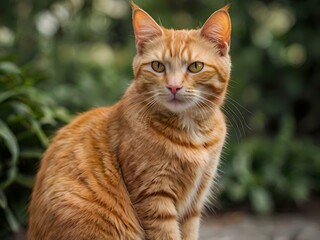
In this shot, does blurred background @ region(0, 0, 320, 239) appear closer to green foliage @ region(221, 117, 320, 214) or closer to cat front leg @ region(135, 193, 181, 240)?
green foliage @ region(221, 117, 320, 214)

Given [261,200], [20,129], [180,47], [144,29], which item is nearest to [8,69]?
[20,129]

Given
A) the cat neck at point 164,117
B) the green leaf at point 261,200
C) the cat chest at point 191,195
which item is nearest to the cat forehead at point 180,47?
the cat neck at point 164,117

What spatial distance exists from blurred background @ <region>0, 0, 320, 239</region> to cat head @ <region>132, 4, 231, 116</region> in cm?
146

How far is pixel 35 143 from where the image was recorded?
4492 millimetres

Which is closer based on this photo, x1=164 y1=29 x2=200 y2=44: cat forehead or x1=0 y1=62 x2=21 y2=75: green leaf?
x1=164 y1=29 x2=200 y2=44: cat forehead

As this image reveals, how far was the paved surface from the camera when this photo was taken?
446 cm

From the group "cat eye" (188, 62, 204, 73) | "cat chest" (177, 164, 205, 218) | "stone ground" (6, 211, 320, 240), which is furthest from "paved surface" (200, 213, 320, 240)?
"cat eye" (188, 62, 204, 73)

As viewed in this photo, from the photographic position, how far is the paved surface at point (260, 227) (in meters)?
4.46

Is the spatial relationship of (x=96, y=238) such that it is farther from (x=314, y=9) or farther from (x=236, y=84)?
(x=314, y=9)

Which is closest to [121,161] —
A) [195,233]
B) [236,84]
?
[195,233]

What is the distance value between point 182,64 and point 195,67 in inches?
2.8

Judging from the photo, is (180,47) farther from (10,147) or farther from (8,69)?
(8,69)

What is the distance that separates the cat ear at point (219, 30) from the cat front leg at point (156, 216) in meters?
0.85

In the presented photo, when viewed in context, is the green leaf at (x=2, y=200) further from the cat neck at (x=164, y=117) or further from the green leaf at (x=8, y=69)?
the cat neck at (x=164, y=117)
